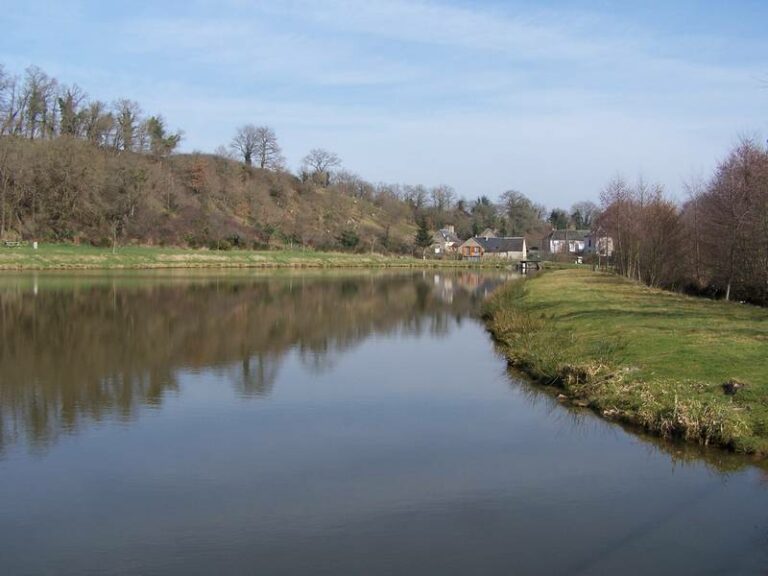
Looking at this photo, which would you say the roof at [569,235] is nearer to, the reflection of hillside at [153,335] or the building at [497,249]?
the building at [497,249]

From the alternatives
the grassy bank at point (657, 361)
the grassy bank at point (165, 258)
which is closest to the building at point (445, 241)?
the grassy bank at point (165, 258)

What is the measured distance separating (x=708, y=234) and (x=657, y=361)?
971 inches

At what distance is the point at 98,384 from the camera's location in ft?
51.9

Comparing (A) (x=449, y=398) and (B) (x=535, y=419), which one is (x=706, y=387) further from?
(A) (x=449, y=398)

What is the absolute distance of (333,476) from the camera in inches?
401

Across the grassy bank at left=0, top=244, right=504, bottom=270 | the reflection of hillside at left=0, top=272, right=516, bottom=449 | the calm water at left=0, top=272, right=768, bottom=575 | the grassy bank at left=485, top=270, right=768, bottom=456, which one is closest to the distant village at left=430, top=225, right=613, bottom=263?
the grassy bank at left=0, top=244, right=504, bottom=270

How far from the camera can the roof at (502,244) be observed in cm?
12044

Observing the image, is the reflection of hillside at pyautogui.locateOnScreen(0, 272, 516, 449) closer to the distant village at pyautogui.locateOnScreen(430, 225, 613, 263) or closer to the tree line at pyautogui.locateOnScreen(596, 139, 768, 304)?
the tree line at pyautogui.locateOnScreen(596, 139, 768, 304)

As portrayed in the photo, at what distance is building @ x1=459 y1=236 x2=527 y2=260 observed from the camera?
391ft

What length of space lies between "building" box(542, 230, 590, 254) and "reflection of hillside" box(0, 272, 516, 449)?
85.5 m

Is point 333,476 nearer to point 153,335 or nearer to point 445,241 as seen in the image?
point 153,335

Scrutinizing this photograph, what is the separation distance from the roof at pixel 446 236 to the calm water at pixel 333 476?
10853 cm

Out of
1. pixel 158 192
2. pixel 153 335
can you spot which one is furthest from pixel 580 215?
pixel 153 335

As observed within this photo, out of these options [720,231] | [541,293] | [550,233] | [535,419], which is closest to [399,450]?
[535,419]
